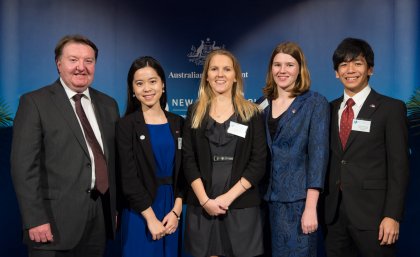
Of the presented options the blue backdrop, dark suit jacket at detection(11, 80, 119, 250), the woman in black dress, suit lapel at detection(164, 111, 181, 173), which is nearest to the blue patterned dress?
the woman in black dress

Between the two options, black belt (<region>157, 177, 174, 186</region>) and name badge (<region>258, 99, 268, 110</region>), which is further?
name badge (<region>258, 99, 268, 110</region>)

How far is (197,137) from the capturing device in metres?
2.66

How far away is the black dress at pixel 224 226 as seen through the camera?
2.60 metres

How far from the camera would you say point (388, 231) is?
8.64 feet

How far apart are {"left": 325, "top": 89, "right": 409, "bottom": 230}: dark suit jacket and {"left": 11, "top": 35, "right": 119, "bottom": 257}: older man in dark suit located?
4.81 ft

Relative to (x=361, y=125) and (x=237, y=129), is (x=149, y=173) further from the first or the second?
(x=361, y=125)

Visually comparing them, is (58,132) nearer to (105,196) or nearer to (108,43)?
(105,196)

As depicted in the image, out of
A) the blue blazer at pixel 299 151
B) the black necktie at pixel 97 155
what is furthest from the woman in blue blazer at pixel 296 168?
the black necktie at pixel 97 155

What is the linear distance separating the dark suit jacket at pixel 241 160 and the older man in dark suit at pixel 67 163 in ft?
→ 1.65

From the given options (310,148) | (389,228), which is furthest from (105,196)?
(389,228)

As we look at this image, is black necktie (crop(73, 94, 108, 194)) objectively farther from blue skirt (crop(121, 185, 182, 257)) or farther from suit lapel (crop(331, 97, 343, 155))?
suit lapel (crop(331, 97, 343, 155))

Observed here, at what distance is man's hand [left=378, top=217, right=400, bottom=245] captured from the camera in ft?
8.65

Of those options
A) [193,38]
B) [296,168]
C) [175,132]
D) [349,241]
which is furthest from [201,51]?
[349,241]

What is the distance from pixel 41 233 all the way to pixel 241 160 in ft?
3.97
